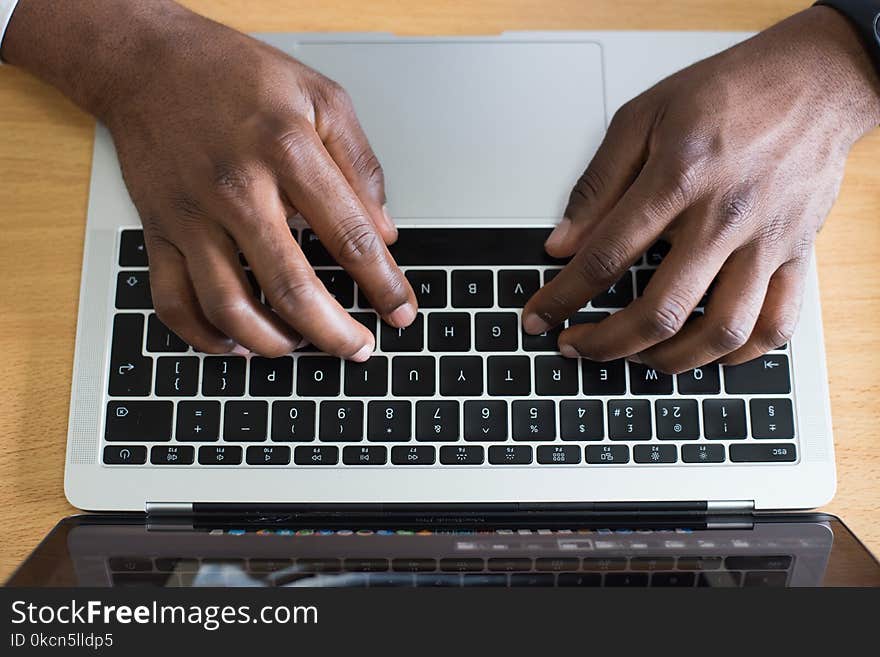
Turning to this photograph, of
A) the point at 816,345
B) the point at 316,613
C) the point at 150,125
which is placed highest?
the point at 150,125

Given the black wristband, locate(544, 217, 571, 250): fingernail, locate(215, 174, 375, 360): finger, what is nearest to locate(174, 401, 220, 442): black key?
locate(215, 174, 375, 360): finger

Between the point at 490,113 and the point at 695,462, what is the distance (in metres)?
0.35

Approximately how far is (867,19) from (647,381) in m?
0.35

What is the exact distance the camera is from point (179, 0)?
0.68 m

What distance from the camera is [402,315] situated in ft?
1.86

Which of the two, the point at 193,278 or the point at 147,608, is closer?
the point at 147,608

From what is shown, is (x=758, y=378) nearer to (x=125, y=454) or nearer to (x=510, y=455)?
(x=510, y=455)

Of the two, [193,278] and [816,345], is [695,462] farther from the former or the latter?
[193,278]

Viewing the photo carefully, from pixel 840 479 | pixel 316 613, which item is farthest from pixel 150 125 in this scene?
pixel 840 479

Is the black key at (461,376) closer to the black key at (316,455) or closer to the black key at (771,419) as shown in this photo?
the black key at (316,455)

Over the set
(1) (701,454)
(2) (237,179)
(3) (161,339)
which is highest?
(2) (237,179)

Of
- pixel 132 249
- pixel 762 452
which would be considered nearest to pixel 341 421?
pixel 132 249

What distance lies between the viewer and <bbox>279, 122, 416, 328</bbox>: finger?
538 millimetres

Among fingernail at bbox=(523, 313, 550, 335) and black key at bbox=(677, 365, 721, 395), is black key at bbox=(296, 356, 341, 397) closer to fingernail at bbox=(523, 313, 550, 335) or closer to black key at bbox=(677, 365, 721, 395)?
fingernail at bbox=(523, 313, 550, 335)
